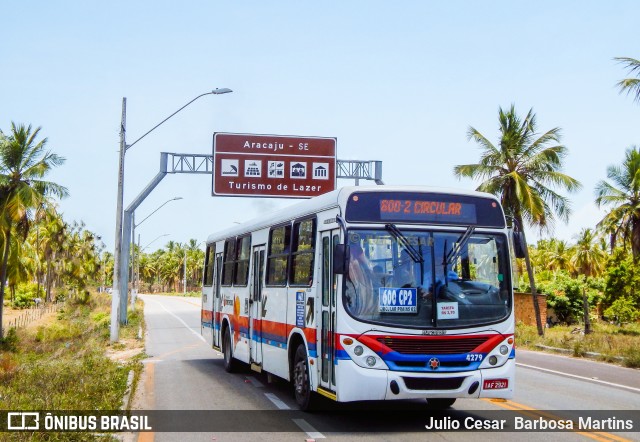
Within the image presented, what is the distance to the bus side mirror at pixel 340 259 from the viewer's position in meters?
9.33

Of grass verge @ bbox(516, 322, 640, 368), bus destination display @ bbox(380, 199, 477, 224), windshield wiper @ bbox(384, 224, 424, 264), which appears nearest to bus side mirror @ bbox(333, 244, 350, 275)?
windshield wiper @ bbox(384, 224, 424, 264)

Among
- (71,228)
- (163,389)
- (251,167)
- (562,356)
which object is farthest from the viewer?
(71,228)

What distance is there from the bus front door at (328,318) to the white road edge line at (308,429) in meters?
0.50

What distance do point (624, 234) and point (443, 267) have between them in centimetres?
3021

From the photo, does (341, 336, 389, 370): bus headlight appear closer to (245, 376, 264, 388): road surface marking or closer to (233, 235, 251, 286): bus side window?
(245, 376, 264, 388): road surface marking

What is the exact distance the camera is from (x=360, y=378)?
9344 mm

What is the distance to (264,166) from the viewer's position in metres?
27.9

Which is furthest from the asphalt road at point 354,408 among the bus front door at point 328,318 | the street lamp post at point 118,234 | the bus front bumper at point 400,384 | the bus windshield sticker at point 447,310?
the street lamp post at point 118,234

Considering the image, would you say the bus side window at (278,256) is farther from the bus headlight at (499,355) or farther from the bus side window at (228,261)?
the bus headlight at (499,355)

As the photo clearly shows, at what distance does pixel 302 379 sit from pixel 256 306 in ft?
10.7

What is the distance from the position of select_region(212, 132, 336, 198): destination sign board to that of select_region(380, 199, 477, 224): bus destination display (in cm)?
1797

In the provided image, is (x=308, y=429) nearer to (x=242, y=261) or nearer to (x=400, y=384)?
(x=400, y=384)

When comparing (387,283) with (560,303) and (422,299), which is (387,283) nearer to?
(422,299)

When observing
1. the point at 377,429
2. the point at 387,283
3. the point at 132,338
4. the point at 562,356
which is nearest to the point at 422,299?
the point at 387,283
